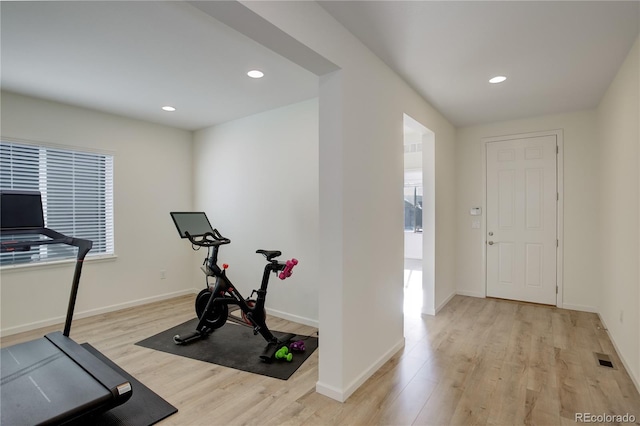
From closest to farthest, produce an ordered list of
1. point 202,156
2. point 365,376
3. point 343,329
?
point 343,329 → point 365,376 → point 202,156

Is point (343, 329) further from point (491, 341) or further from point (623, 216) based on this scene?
point (623, 216)

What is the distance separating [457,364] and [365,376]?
860mm

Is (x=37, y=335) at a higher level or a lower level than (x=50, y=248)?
lower

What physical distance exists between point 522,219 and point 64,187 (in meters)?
6.08

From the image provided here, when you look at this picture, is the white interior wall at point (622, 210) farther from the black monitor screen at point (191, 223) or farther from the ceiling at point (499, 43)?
the black monitor screen at point (191, 223)

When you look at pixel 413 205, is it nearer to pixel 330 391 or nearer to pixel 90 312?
pixel 330 391

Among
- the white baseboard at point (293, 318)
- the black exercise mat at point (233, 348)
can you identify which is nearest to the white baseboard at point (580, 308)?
the white baseboard at point (293, 318)

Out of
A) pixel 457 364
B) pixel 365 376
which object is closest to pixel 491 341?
pixel 457 364

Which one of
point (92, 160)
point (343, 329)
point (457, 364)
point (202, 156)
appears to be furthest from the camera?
point (202, 156)

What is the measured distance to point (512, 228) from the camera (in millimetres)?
4602

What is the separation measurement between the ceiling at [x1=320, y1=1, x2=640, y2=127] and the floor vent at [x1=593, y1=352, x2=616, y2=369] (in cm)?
257

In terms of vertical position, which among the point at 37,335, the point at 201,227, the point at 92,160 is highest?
the point at 92,160

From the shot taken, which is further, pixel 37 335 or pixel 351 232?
pixel 37 335

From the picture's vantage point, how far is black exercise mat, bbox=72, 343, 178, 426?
6.68 ft
